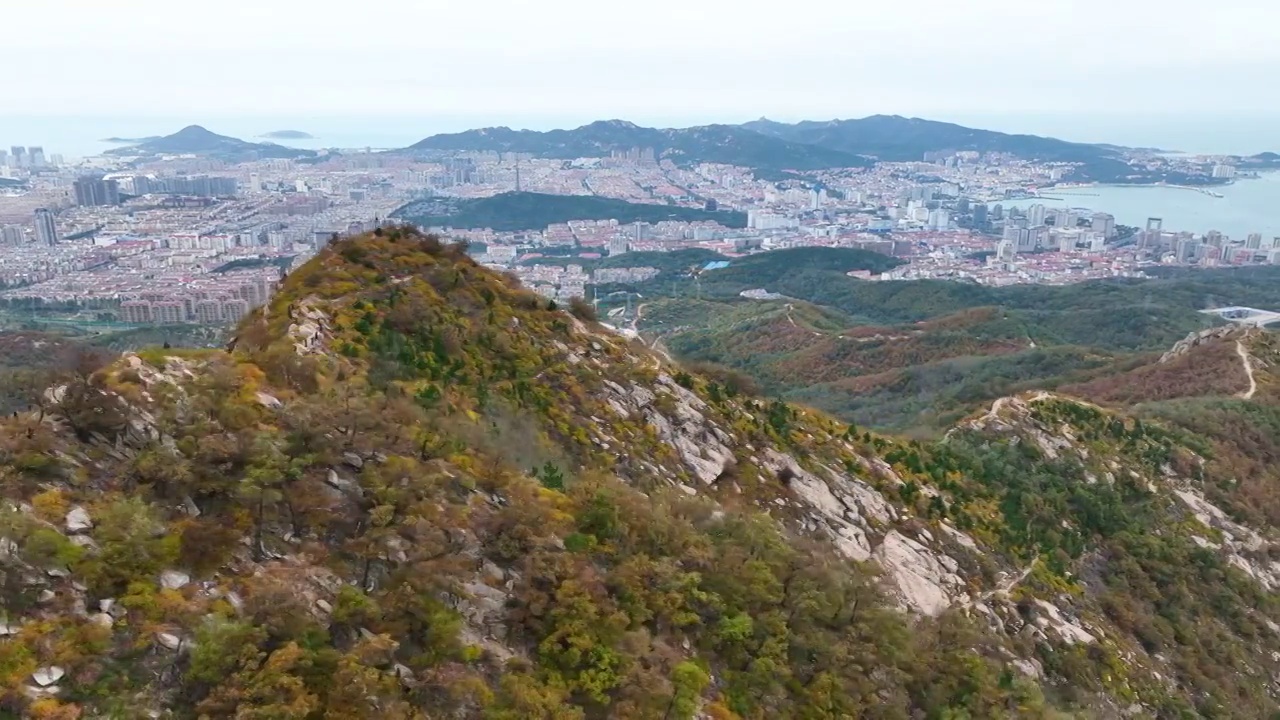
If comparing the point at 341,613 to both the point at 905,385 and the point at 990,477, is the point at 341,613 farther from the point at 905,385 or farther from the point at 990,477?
the point at 905,385

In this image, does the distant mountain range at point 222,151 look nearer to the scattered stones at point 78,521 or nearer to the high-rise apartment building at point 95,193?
the high-rise apartment building at point 95,193

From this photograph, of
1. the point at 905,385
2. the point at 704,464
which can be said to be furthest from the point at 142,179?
the point at 704,464

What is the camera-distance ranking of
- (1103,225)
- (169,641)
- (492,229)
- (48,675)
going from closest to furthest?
1. (48,675)
2. (169,641)
3. (1103,225)
4. (492,229)

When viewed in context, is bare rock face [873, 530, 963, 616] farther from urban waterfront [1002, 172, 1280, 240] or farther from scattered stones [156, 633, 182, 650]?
urban waterfront [1002, 172, 1280, 240]

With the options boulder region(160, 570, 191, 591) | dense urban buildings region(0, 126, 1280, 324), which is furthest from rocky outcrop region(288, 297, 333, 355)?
dense urban buildings region(0, 126, 1280, 324)

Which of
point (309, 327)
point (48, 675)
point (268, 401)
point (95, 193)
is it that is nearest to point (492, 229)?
point (95, 193)

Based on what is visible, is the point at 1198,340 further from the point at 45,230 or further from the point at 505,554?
the point at 45,230

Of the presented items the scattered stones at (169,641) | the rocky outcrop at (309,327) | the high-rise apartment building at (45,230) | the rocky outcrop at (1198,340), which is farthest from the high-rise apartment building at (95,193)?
the scattered stones at (169,641)
